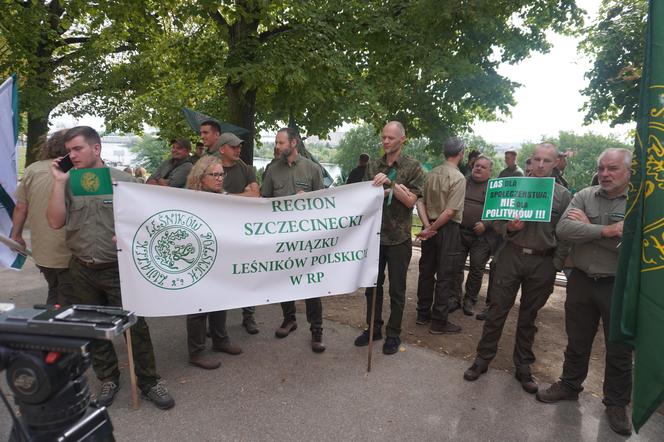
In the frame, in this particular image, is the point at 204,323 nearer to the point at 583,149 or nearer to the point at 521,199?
the point at 521,199

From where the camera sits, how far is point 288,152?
451 cm

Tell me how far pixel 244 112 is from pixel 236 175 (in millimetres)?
4662

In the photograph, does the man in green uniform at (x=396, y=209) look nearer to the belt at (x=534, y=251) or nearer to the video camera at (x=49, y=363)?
the belt at (x=534, y=251)

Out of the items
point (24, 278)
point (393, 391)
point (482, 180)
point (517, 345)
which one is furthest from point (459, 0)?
point (24, 278)

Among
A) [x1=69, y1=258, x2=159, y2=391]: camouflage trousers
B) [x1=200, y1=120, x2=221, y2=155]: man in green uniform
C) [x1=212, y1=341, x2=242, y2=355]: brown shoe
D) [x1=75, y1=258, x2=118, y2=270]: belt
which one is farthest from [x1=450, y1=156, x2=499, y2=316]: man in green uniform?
[x1=75, y1=258, x2=118, y2=270]: belt

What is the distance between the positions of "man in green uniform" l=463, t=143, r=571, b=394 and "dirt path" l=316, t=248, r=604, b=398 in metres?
0.34

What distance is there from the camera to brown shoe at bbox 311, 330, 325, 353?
14.3 feet

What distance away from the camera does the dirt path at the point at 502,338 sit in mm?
4180

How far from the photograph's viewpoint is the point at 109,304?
3.40 m

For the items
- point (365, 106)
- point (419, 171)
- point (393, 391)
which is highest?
point (365, 106)

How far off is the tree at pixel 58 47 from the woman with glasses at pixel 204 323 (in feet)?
20.1

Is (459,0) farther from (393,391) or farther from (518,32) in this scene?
(393,391)

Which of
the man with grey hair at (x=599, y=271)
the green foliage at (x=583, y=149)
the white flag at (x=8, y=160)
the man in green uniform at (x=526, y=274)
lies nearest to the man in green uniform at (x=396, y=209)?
the man in green uniform at (x=526, y=274)

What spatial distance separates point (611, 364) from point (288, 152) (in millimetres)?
3393
